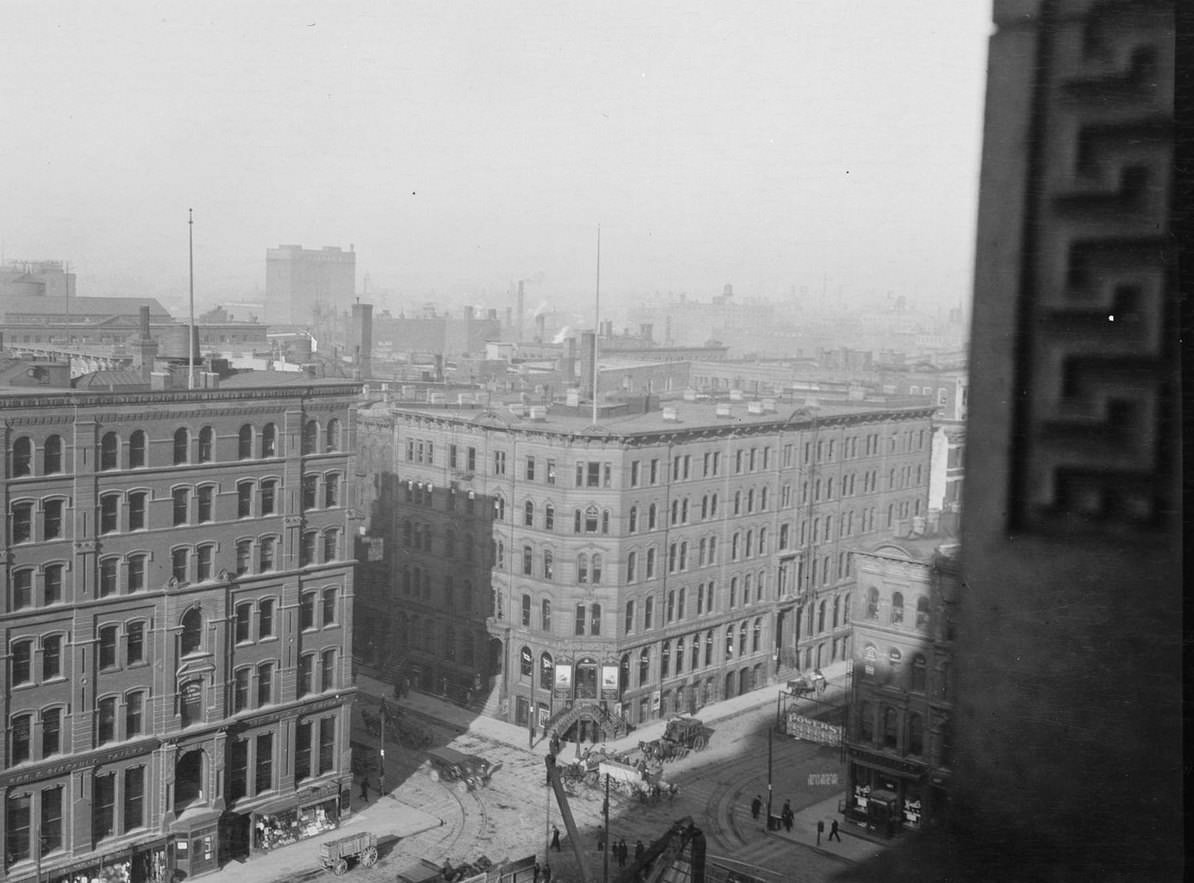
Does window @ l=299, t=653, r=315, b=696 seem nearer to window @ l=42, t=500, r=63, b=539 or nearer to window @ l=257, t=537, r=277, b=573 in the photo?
window @ l=257, t=537, r=277, b=573

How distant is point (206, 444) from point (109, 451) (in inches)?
121

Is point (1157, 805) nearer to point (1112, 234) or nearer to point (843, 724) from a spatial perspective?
point (1112, 234)

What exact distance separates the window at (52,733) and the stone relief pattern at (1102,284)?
1346 inches

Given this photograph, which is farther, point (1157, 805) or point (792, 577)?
point (792, 577)

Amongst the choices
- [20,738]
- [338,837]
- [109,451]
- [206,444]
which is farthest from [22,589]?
[338,837]

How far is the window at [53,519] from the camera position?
1342 inches

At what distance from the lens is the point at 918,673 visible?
38.0 meters

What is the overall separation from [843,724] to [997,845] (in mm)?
46816

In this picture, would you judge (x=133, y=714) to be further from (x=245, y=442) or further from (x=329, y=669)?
(x=245, y=442)

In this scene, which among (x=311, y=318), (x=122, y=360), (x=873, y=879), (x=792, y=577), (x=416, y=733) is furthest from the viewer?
(x=311, y=318)

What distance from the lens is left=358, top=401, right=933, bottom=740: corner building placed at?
52062 millimetres

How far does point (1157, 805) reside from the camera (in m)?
5.22

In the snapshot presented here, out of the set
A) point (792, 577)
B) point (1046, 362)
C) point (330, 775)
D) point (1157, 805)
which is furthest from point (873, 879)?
point (792, 577)

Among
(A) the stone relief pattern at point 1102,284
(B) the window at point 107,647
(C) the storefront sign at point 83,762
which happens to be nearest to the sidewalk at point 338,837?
(C) the storefront sign at point 83,762
